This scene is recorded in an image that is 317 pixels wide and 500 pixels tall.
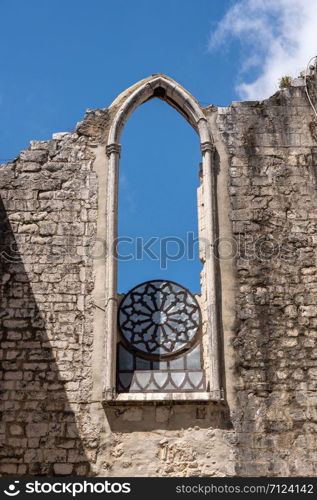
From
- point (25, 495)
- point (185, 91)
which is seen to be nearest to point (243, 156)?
point (185, 91)

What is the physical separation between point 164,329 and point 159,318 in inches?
5.6

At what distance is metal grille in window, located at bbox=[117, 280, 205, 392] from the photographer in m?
8.14

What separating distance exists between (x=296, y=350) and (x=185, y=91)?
3601mm

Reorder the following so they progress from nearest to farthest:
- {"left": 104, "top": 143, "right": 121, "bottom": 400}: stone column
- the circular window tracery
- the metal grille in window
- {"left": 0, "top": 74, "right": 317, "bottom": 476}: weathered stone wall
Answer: {"left": 0, "top": 74, "right": 317, "bottom": 476}: weathered stone wall
{"left": 104, "top": 143, "right": 121, "bottom": 400}: stone column
the metal grille in window
the circular window tracery

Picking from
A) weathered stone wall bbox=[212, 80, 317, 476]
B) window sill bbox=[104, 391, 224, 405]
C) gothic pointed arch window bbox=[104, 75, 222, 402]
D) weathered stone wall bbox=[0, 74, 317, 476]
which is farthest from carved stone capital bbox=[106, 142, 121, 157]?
window sill bbox=[104, 391, 224, 405]

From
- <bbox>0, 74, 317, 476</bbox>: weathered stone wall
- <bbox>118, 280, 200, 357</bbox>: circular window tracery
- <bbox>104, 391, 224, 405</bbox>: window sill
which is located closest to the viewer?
<bbox>0, 74, 317, 476</bbox>: weathered stone wall

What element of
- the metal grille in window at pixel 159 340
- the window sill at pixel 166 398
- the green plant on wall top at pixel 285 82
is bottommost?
the window sill at pixel 166 398

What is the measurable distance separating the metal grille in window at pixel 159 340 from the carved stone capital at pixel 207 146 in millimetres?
1706

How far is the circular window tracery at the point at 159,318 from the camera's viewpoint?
8387mm

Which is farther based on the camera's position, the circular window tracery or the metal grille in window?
the circular window tracery

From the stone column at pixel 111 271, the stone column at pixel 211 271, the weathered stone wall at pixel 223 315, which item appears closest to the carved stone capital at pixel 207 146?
the stone column at pixel 211 271

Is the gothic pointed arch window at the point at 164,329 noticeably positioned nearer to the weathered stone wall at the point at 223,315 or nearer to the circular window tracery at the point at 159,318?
the circular window tracery at the point at 159,318

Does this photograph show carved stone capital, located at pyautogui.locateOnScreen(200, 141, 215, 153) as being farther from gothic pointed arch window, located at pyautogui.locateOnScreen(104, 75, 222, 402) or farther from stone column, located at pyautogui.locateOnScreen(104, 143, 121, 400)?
stone column, located at pyautogui.locateOnScreen(104, 143, 121, 400)

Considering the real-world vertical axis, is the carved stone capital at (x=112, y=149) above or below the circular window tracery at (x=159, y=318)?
above
